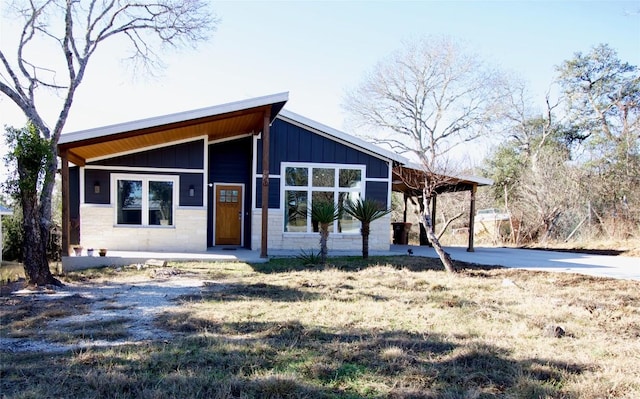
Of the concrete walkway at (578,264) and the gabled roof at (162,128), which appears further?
the gabled roof at (162,128)

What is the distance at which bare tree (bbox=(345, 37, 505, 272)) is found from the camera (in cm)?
2388

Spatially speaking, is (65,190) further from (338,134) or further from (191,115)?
(338,134)

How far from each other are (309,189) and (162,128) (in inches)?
159

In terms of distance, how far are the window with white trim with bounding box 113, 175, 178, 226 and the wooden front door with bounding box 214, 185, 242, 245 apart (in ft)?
4.98

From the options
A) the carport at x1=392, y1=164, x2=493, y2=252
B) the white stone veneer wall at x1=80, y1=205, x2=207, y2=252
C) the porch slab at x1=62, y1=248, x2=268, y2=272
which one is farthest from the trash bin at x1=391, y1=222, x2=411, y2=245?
the white stone veneer wall at x1=80, y1=205, x2=207, y2=252

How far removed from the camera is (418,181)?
1271 centimetres

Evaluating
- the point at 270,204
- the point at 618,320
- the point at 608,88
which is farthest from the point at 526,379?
the point at 608,88

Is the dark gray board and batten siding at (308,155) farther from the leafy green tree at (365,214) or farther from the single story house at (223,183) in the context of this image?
the leafy green tree at (365,214)

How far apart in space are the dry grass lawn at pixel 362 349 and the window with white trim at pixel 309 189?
15.8 feet

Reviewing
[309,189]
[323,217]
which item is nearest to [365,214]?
[323,217]

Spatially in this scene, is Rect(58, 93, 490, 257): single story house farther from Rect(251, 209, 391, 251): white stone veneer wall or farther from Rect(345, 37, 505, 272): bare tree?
Rect(345, 37, 505, 272): bare tree

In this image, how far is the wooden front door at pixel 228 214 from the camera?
472 inches

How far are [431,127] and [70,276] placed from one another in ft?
69.6

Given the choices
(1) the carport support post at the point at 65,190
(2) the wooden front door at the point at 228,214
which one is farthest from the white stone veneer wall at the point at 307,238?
(1) the carport support post at the point at 65,190
